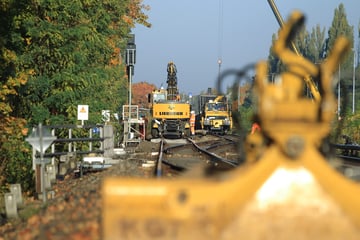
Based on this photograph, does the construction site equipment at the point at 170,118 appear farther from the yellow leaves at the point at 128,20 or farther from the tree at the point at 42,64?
the tree at the point at 42,64

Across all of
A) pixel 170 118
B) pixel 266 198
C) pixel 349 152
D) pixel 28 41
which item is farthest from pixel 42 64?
pixel 266 198

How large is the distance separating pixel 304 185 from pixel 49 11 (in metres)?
22.1

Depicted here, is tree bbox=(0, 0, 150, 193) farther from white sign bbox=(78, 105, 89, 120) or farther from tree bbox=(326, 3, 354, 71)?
tree bbox=(326, 3, 354, 71)

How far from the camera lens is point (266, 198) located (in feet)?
15.3

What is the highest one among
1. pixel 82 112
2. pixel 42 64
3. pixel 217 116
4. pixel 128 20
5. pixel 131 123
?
pixel 128 20

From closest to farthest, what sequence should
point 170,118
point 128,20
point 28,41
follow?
point 28,41 → point 170,118 → point 128,20

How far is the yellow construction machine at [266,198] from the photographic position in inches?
176

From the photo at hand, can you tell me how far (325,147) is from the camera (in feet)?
19.5

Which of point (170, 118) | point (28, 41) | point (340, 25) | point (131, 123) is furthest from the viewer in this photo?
point (340, 25)

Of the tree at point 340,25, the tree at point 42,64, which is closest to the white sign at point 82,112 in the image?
the tree at point 42,64

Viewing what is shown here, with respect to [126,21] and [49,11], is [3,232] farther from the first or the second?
[126,21]

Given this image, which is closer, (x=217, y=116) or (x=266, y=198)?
(x=266, y=198)

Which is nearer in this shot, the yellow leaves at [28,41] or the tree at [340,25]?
the yellow leaves at [28,41]

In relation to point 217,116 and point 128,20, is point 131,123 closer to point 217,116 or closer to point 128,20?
point 128,20
